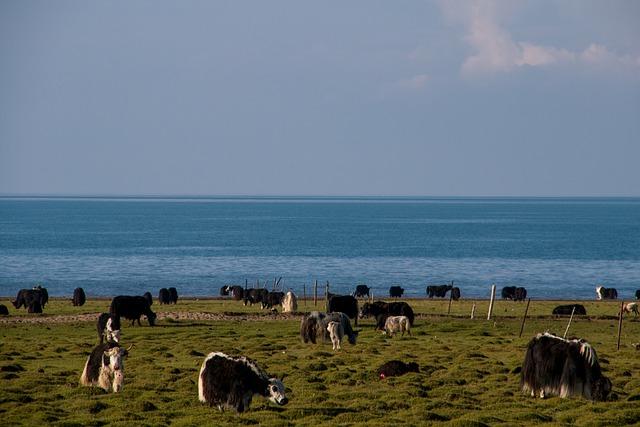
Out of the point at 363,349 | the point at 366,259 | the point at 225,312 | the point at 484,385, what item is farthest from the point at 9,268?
the point at 484,385

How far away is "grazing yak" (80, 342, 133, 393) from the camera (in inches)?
975

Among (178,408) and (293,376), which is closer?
(178,408)

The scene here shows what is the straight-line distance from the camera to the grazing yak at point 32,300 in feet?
178

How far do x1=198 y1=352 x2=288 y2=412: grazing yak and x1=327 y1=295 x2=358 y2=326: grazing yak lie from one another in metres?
22.6

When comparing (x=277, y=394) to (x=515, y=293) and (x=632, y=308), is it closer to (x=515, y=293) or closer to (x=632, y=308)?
(x=632, y=308)

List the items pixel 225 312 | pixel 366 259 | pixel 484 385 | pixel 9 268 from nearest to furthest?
pixel 484 385, pixel 225 312, pixel 9 268, pixel 366 259

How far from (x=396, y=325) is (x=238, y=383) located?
19.1 meters

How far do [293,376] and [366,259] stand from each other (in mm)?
104706

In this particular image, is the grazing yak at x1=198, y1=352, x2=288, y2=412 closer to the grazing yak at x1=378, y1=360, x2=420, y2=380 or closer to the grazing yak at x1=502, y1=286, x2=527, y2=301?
the grazing yak at x1=378, y1=360, x2=420, y2=380

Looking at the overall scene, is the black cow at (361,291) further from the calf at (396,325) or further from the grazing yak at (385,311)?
the calf at (396,325)

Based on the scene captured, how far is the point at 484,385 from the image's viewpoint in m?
27.0

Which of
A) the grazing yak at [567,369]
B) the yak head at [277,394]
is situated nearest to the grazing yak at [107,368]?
the yak head at [277,394]

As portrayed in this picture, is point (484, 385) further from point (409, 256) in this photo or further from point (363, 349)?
point (409, 256)

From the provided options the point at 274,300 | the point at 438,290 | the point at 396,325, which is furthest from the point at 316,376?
the point at 438,290
